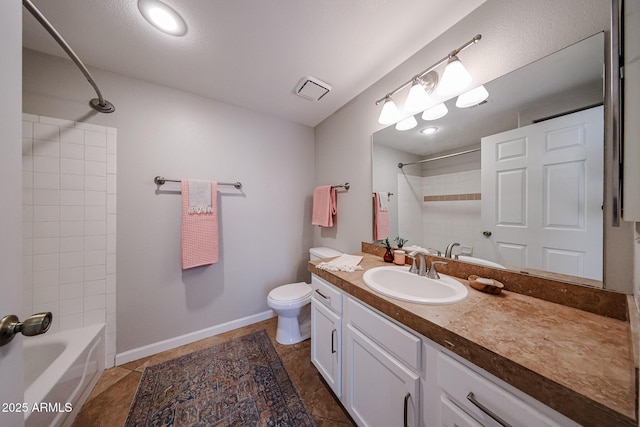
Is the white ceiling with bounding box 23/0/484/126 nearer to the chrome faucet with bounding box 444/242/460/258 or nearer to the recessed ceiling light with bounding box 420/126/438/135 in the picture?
the recessed ceiling light with bounding box 420/126/438/135

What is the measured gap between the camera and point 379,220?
1.54 m

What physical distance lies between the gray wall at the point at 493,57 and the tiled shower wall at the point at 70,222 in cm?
187

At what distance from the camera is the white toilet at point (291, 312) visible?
1628 mm

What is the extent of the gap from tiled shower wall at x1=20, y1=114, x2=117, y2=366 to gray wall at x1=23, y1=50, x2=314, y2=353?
7 cm

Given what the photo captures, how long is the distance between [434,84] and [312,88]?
2.94ft

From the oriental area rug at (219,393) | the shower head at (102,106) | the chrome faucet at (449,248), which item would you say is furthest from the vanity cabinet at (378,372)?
the shower head at (102,106)

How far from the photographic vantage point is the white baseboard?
1.48 meters

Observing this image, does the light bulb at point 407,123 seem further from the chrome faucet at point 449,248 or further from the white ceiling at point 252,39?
the chrome faucet at point 449,248

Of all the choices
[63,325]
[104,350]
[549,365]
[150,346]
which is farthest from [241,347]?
[549,365]

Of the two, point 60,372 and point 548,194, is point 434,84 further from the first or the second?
point 60,372

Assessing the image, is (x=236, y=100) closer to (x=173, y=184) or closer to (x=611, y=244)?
(x=173, y=184)

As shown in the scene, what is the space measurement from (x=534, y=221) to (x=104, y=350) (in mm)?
2764

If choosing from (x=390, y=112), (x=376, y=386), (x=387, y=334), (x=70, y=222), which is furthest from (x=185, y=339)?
(x=390, y=112)

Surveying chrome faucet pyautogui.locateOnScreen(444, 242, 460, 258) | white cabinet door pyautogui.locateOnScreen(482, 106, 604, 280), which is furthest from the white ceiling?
chrome faucet pyautogui.locateOnScreen(444, 242, 460, 258)
